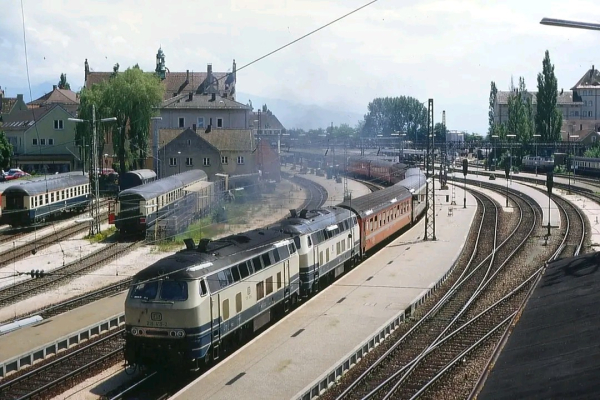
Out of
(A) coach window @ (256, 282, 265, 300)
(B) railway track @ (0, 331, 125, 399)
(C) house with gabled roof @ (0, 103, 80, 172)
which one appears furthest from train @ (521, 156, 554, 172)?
(B) railway track @ (0, 331, 125, 399)

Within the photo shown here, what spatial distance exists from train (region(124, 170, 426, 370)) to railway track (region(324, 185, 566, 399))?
3.28m

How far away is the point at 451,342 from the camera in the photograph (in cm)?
2095

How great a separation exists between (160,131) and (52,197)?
15.6 metres

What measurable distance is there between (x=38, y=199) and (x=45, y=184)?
1.59 metres

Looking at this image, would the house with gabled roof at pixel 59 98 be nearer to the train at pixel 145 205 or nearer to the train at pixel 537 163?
the train at pixel 537 163

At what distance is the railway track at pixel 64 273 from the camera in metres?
28.4

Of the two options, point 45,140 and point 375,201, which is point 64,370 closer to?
point 375,201

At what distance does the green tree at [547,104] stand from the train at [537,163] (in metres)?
2.84

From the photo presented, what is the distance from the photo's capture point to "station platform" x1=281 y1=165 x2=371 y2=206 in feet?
190

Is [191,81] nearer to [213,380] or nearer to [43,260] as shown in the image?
[43,260]

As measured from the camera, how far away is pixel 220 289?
1795cm

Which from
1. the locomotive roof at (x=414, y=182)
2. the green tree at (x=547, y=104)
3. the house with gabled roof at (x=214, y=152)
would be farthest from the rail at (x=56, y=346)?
the green tree at (x=547, y=104)

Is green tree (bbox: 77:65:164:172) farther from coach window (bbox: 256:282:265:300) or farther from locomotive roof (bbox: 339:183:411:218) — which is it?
coach window (bbox: 256:282:265:300)

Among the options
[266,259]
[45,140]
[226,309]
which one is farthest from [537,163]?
[226,309]
